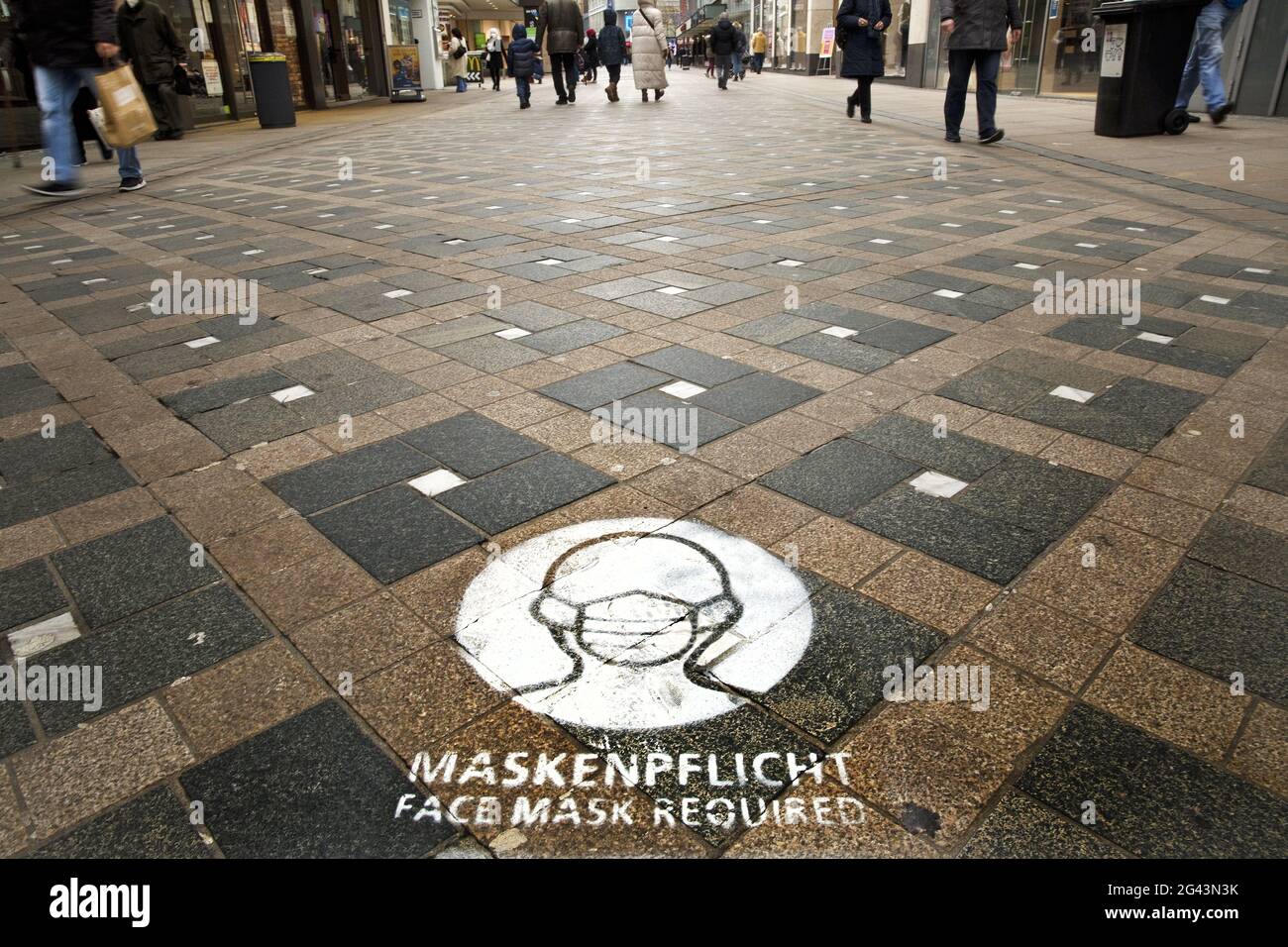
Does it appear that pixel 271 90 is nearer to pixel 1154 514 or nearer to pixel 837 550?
pixel 837 550

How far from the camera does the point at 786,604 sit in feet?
7.77

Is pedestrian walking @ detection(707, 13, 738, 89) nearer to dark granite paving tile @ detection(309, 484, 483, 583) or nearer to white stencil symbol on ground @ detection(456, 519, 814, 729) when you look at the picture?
dark granite paving tile @ detection(309, 484, 483, 583)

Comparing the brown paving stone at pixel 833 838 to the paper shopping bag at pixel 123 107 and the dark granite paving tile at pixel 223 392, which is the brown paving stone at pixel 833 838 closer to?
the dark granite paving tile at pixel 223 392

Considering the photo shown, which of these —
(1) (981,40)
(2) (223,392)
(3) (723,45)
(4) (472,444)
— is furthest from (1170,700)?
(3) (723,45)

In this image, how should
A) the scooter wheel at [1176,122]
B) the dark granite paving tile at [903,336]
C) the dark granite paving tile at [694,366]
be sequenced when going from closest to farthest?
the dark granite paving tile at [694,366] → the dark granite paving tile at [903,336] → the scooter wheel at [1176,122]

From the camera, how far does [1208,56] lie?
33.8 ft

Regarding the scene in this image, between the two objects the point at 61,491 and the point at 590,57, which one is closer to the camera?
the point at 61,491

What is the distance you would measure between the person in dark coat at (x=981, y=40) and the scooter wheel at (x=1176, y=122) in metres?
2.04

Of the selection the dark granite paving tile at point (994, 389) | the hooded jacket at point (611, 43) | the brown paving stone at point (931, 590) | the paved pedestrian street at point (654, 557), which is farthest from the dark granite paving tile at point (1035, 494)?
the hooded jacket at point (611, 43)

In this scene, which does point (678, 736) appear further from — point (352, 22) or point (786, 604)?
point (352, 22)

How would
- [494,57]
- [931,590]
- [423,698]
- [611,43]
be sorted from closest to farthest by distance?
1. [423,698]
2. [931,590]
3. [611,43]
4. [494,57]

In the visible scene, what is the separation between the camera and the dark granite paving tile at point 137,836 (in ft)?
5.57

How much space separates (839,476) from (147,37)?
43.2ft

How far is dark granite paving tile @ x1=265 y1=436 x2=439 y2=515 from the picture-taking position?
3.01 metres
